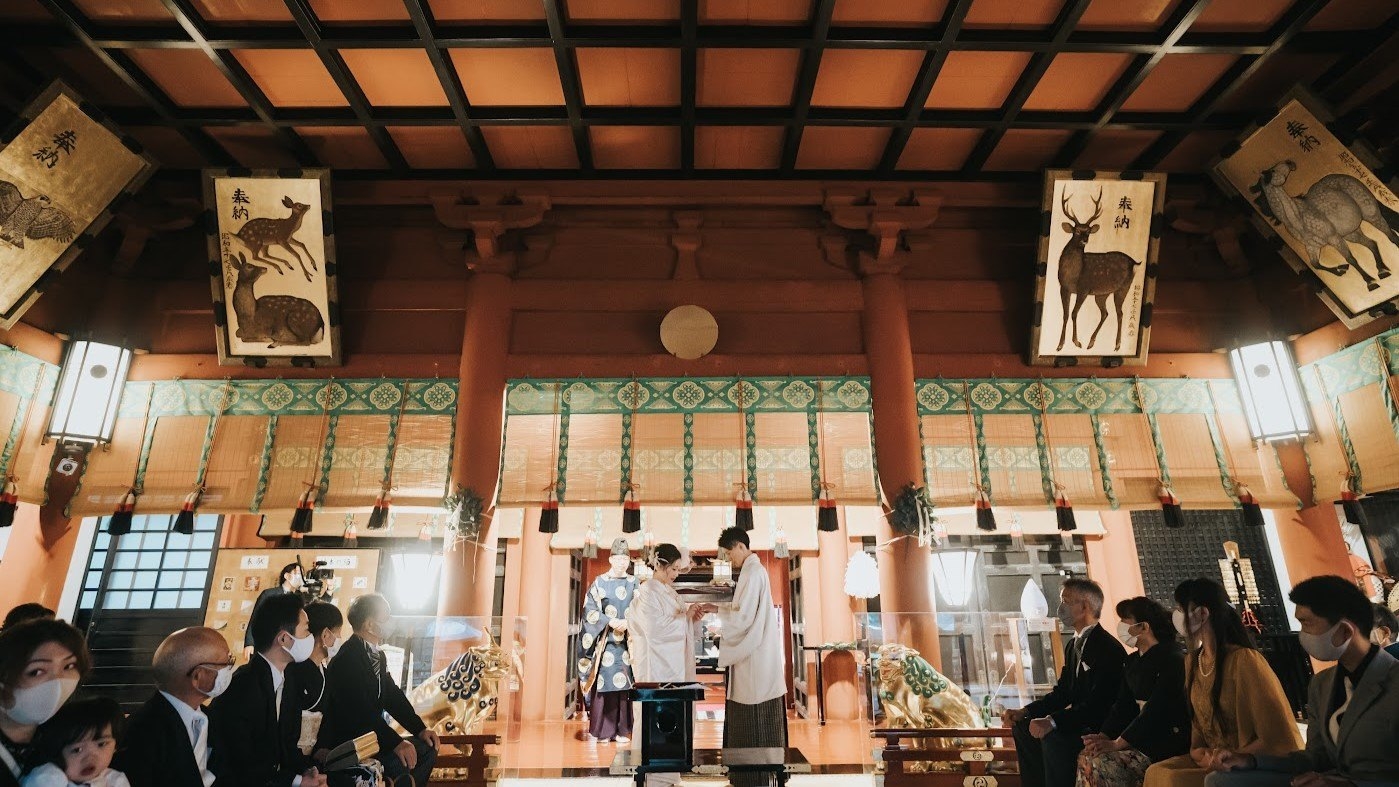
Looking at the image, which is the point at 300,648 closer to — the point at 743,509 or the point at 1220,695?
the point at 743,509

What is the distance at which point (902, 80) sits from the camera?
494 centimetres

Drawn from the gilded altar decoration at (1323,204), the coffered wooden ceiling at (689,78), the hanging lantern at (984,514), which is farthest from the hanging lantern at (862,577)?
the gilded altar decoration at (1323,204)

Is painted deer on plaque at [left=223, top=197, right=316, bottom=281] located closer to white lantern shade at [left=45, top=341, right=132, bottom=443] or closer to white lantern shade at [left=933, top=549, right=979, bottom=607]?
white lantern shade at [left=45, top=341, right=132, bottom=443]

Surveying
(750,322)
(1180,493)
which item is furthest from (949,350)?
(1180,493)

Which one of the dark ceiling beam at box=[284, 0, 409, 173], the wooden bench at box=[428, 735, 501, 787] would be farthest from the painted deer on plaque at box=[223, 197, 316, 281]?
the wooden bench at box=[428, 735, 501, 787]

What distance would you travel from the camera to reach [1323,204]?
509cm

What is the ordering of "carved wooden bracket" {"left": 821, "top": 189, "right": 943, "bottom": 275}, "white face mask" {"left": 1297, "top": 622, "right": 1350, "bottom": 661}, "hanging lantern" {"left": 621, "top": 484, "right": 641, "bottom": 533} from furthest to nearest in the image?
"carved wooden bracket" {"left": 821, "top": 189, "right": 943, "bottom": 275}
"hanging lantern" {"left": 621, "top": 484, "right": 641, "bottom": 533}
"white face mask" {"left": 1297, "top": 622, "right": 1350, "bottom": 661}

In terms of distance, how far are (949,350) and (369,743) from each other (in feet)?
16.9

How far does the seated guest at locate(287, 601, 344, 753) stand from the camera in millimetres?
2820

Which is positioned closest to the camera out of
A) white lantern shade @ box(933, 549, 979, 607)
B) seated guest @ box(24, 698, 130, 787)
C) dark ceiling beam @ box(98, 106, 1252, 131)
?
seated guest @ box(24, 698, 130, 787)

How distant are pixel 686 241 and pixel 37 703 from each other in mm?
5033

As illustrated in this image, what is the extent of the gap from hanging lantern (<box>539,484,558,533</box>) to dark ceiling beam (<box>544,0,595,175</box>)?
8.94 feet

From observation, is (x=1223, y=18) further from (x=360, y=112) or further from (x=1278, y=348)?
(x=360, y=112)

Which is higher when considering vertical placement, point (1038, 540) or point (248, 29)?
point (248, 29)
